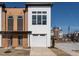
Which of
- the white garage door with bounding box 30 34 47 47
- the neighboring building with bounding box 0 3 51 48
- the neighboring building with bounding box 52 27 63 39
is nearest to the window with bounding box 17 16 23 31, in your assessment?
the neighboring building with bounding box 0 3 51 48

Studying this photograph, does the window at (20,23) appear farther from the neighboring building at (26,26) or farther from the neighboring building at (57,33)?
the neighboring building at (57,33)

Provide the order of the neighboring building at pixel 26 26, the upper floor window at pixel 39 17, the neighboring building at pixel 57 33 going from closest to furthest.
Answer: the neighboring building at pixel 26 26 → the upper floor window at pixel 39 17 → the neighboring building at pixel 57 33

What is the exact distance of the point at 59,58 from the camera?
12102 mm

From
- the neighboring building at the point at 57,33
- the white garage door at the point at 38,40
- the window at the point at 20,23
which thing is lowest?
the white garage door at the point at 38,40

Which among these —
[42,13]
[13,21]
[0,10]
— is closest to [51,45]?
[42,13]

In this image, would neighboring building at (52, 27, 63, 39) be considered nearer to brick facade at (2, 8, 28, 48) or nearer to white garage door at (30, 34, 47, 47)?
white garage door at (30, 34, 47, 47)

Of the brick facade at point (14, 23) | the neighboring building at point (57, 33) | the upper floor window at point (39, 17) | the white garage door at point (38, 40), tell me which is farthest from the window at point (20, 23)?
the neighboring building at point (57, 33)

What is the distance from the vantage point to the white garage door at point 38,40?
17.0m

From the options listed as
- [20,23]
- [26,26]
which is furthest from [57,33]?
[20,23]

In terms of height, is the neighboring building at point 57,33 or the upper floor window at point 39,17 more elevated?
the upper floor window at point 39,17

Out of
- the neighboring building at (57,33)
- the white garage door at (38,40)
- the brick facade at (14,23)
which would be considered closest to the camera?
the white garage door at (38,40)

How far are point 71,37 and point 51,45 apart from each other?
3164 mm

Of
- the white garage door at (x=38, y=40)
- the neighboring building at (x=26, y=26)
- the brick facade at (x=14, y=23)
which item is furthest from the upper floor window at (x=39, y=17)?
the white garage door at (x=38, y=40)

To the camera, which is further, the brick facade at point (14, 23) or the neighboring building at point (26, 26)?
the brick facade at point (14, 23)
